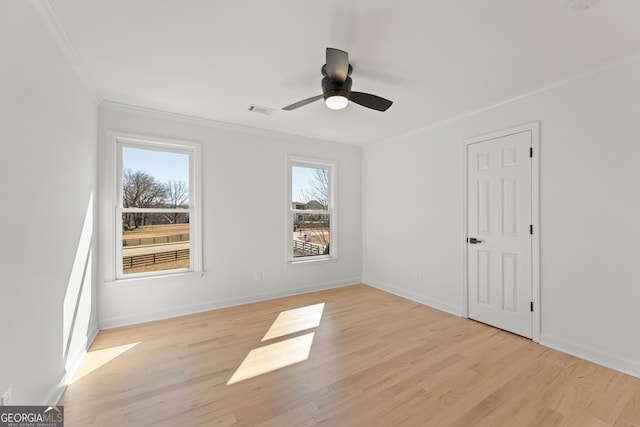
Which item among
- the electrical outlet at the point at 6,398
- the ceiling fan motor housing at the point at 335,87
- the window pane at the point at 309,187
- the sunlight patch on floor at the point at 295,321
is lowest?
the sunlight patch on floor at the point at 295,321

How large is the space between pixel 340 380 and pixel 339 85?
2357 millimetres

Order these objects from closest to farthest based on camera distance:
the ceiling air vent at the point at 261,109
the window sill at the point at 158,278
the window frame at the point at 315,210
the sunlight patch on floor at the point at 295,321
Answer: the sunlight patch on floor at the point at 295,321
the window sill at the point at 158,278
the ceiling air vent at the point at 261,109
the window frame at the point at 315,210

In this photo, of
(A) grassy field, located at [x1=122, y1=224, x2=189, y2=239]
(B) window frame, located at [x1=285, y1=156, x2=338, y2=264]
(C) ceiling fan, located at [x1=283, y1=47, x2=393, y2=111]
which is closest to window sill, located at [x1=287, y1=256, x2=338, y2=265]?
(B) window frame, located at [x1=285, y1=156, x2=338, y2=264]

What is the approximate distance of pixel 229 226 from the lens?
3812mm

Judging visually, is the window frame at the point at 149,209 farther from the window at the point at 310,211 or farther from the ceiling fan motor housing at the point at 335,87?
the ceiling fan motor housing at the point at 335,87

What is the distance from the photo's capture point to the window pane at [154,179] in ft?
10.8

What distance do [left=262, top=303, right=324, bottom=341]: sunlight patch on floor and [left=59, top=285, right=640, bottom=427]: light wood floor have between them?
0.03 meters

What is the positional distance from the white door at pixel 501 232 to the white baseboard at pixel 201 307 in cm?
229

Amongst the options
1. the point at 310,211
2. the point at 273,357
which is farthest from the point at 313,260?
the point at 273,357

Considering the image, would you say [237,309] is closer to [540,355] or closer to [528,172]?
[540,355]

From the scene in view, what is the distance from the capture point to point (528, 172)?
9.27 feet

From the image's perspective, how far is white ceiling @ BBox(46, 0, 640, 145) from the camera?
1705 mm

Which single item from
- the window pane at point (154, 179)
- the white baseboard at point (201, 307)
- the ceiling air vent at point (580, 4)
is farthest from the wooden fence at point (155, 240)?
the ceiling air vent at point (580, 4)

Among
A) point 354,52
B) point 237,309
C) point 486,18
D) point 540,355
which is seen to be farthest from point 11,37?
point 540,355
